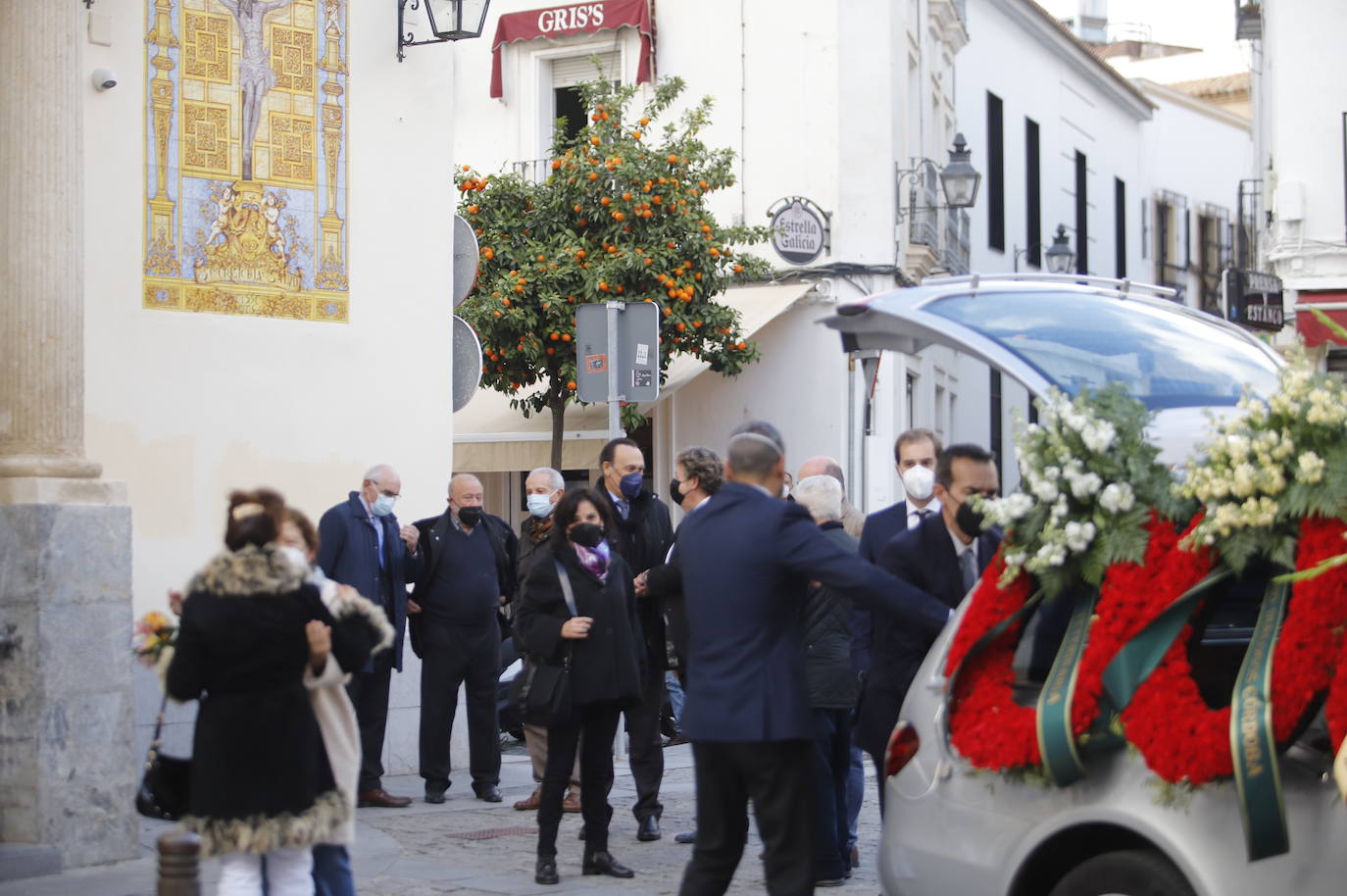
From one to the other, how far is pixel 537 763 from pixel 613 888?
185 centimetres

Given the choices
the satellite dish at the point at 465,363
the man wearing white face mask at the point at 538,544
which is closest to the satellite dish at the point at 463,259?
the satellite dish at the point at 465,363

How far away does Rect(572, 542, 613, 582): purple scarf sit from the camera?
819 centimetres

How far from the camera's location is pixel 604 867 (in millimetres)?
8133

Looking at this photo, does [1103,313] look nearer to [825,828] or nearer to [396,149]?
[825,828]

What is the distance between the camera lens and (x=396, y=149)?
11125 millimetres

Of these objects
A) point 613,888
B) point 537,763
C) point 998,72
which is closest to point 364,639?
point 613,888

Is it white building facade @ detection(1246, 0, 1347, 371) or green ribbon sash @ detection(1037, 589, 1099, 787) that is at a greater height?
white building facade @ detection(1246, 0, 1347, 371)

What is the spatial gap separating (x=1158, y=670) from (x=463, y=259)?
7517 mm

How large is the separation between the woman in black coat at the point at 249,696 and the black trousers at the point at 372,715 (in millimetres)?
4533

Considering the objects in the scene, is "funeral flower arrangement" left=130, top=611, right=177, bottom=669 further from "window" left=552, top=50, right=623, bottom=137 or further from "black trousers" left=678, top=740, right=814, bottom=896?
"window" left=552, top=50, right=623, bottom=137

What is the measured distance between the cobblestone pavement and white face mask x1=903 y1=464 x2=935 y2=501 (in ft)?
5.37

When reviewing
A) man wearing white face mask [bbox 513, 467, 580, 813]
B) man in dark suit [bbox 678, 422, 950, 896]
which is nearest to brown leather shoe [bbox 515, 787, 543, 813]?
man wearing white face mask [bbox 513, 467, 580, 813]

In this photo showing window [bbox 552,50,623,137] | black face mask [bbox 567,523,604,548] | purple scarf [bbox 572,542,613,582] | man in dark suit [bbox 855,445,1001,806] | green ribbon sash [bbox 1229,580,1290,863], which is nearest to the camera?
green ribbon sash [bbox 1229,580,1290,863]

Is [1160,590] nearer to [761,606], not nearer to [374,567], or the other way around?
[761,606]
